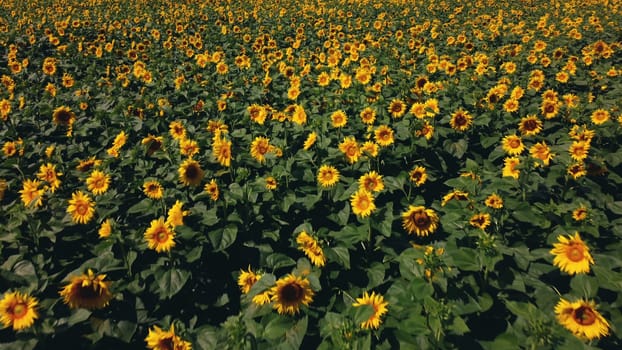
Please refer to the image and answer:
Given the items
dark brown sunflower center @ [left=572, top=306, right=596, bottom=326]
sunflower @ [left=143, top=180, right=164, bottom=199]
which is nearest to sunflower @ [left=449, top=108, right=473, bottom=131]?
dark brown sunflower center @ [left=572, top=306, right=596, bottom=326]

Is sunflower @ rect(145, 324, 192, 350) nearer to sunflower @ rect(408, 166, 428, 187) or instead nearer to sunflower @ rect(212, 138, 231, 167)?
sunflower @ rect(212, 138, 231, 167)

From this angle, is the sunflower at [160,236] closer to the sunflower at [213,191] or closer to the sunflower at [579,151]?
the sunflower at [213,191]

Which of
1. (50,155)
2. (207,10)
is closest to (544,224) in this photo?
(50,155)

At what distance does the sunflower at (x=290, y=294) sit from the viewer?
2662 millimetres

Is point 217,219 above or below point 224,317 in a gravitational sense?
above

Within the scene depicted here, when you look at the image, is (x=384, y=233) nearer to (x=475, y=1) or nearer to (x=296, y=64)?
(x=296, y=64)

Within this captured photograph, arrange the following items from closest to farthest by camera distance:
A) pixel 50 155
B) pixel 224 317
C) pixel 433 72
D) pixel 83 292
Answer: pixel 83 292, pixel 224 317, pixel 50 155, pixel 433 72

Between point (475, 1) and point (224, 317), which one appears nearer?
point (224, 317)

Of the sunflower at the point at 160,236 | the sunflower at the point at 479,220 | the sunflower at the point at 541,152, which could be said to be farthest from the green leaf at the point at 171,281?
the sunflower at the point at 541,152

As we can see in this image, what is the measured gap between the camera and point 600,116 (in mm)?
5004

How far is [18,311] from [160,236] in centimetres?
105

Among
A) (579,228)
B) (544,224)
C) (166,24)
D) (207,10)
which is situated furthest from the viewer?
(207,10)

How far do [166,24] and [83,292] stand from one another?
13533 mm

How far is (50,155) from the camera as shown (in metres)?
4.59
